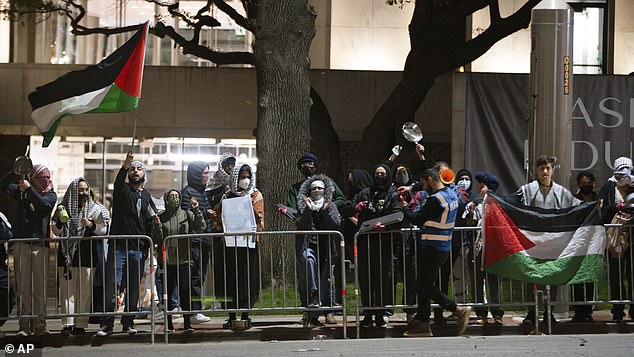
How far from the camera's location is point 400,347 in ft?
34.4

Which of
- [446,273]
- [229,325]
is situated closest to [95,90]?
[229,325]

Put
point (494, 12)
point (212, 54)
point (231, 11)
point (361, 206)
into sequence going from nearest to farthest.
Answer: point (361, 206) → point (494, 12) → point (231, 11) → point (212, 54)

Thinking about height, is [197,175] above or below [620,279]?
above

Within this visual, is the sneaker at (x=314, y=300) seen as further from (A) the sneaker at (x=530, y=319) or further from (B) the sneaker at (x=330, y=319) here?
(A) the sneaker at (x=530, y=319)

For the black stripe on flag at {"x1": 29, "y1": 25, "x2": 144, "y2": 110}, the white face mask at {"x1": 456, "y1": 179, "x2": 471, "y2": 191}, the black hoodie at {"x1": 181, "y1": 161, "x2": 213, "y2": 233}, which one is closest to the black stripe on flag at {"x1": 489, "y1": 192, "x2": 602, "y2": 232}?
the white face mask at {"x1": 456, "y1": 179, "x2": 471, "y2": 191}

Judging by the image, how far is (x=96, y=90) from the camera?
11.9 m

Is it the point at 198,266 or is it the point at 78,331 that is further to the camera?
the point at 198,266

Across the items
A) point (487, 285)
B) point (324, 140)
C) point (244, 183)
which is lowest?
point (487, 285)

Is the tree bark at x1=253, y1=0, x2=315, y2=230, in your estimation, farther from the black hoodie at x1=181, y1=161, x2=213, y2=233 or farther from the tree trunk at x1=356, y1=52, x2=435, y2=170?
the tree trunk at x1=356, y1=52, x2=435, y2=170

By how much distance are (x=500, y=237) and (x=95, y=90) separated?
14.6ft

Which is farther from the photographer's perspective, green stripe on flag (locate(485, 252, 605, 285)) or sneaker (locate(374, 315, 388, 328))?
sneaker (locate(374, 315, 388, 328))

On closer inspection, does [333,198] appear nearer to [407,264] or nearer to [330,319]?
[407,264]

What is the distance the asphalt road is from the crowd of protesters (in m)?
0.48

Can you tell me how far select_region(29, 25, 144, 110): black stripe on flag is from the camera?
38.7 feet
